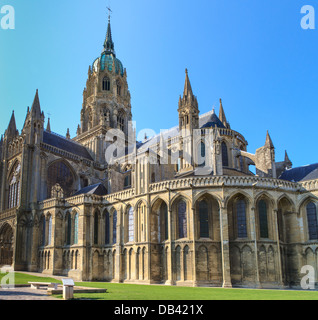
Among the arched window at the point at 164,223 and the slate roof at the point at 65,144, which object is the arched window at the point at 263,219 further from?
the slate roof at the point at 65,144

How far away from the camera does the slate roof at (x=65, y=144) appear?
52.3 metres

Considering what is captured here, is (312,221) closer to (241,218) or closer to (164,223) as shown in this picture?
(241,218)

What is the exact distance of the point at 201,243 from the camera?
100 feet

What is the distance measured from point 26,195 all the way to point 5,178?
8168 millimetres

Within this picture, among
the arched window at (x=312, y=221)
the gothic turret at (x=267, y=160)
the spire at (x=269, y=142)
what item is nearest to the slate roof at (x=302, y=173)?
the gothic turret at (x=267, y=160)

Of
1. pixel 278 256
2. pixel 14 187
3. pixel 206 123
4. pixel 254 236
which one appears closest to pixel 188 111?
pixel 206 123

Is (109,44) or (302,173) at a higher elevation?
(109,44)

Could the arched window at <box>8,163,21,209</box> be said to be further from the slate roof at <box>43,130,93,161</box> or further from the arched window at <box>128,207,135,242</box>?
Result: the arched window at <box>128,207,135,242</box>

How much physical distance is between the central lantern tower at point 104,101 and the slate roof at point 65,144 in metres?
2.04

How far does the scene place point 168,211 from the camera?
32156 millimetres

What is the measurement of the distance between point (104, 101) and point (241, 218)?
132ft

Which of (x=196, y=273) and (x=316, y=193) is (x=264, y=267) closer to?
(x=196, y=273)
